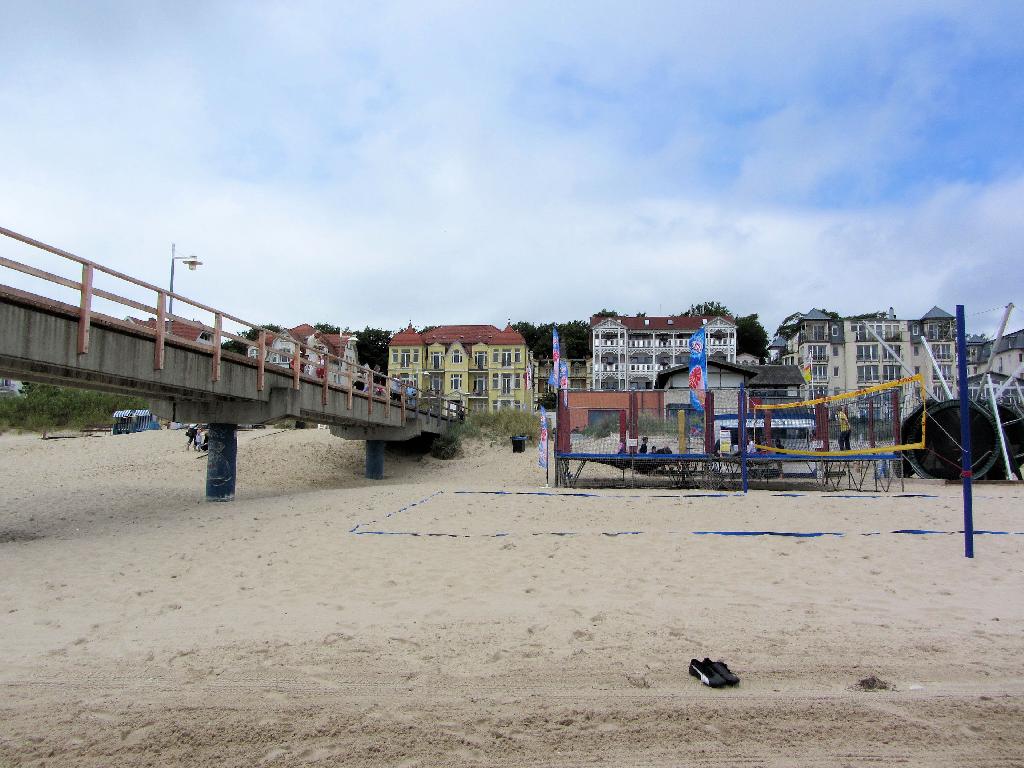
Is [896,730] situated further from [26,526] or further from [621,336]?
[621,336]

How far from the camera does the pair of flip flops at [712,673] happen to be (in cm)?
372

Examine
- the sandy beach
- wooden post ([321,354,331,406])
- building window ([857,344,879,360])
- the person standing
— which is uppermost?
building window ([857,344,879,360])

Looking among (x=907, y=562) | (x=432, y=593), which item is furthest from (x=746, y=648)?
(x=907, y=562)

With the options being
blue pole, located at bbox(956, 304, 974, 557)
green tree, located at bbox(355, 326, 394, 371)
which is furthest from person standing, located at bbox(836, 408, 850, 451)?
green tree, located at bbox(355, 326, 394, 371)

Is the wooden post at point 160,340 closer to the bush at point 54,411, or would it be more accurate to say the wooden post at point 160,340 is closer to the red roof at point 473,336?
the bush at point 54,411

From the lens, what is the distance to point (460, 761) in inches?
119

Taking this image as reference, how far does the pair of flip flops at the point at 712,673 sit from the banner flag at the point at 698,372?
42.8 ft

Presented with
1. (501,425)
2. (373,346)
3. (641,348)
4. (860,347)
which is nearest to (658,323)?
(641,348)

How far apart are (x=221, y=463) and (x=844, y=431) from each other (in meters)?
15.4

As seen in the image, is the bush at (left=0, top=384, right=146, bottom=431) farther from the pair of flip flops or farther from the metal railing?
the pair of flip flops

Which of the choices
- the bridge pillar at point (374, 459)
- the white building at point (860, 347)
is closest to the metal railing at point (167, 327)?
the bridge pillar at point (374, 459)

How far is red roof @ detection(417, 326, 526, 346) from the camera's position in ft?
218

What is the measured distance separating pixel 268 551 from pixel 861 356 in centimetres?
7334

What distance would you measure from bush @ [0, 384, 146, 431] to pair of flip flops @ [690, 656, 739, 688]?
123 feet
